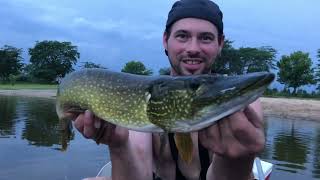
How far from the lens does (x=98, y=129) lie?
4.12 m

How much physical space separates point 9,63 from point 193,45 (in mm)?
84143

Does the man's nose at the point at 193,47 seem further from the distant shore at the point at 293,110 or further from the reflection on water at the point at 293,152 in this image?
the distant shore at the point at 293,110

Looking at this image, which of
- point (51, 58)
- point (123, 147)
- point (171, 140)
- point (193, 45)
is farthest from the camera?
point (51, 58)

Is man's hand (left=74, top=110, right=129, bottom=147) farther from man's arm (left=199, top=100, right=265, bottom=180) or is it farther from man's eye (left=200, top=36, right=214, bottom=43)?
man's eye (left=200, top=36, right=214, bottom=43)

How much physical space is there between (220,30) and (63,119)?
2.05m

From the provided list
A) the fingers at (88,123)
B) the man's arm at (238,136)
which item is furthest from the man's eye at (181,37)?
the fingers at (88,123)

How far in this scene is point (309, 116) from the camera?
33.7m

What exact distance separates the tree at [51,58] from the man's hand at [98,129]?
80547 millimetres

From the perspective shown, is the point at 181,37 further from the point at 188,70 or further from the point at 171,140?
the point at 171,140

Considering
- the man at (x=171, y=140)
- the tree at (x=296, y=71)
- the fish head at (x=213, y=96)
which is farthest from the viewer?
Answer: the tree at (x=296, y=71)

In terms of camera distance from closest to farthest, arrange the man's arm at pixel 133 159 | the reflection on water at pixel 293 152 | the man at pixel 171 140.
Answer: the man at pixel 171 140
the man's arm at pixel 133 159
the reflection on water at pixel 293 152

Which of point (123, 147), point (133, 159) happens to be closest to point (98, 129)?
point (123, 147)

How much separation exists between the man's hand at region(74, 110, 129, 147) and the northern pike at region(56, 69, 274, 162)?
9 cm

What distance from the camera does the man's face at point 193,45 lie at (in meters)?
5.23
